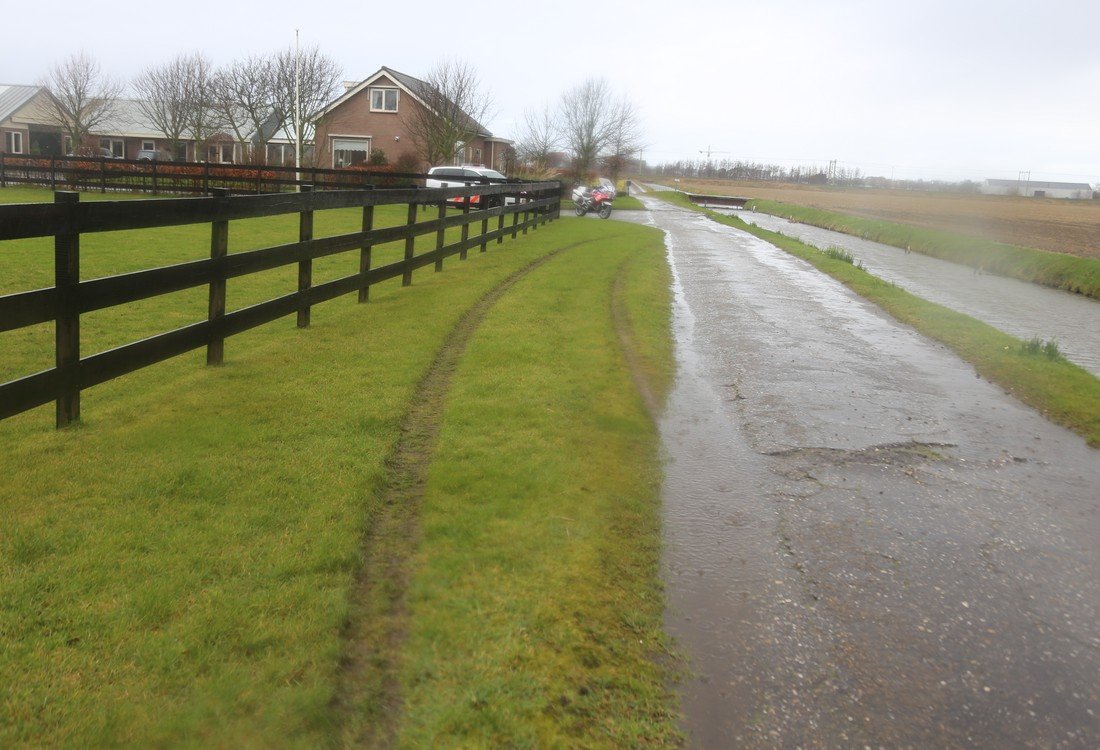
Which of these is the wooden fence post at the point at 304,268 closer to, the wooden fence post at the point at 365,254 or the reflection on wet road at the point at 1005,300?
the wooden fence post at the point at 365,254

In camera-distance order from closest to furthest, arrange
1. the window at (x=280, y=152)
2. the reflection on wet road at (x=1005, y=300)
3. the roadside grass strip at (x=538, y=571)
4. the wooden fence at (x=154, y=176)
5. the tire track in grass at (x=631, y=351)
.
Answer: the roadside grass strip at (x=538, y=571) < the tire track in grass at (x=631, y=351) < the reflection on wet road at (x=1005, y=300) < the wooden fence at (x=154, y=176) < the window at (x=280, y=152)

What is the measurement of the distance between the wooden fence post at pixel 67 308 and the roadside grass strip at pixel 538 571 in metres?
2.09

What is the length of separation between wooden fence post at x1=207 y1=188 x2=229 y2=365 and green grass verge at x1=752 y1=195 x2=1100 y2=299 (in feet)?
68.0

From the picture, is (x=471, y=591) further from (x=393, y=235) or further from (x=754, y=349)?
(x=393, y=235)

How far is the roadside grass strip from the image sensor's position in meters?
2.94

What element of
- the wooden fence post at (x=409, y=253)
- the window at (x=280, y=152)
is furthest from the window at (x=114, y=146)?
the wooden fence post at (x=409, y=253)

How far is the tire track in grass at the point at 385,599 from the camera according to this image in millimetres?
2865

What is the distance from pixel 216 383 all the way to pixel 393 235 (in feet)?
16.1

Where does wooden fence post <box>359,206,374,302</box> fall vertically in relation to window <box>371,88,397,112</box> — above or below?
below

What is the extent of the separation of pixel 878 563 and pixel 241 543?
9.42ft

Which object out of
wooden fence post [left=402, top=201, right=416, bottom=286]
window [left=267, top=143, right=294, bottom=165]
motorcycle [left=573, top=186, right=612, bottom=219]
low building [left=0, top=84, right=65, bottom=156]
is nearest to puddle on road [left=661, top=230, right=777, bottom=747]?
wooden fence post [left=402, top=201, right=416, bottom=286]

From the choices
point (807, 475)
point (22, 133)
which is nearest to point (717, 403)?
point (807, 475)

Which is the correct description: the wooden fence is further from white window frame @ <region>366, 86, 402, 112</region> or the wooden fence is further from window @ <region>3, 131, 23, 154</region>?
window @ <region>3, 131, 23, 154</region>

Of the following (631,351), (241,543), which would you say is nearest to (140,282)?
(241,543)
